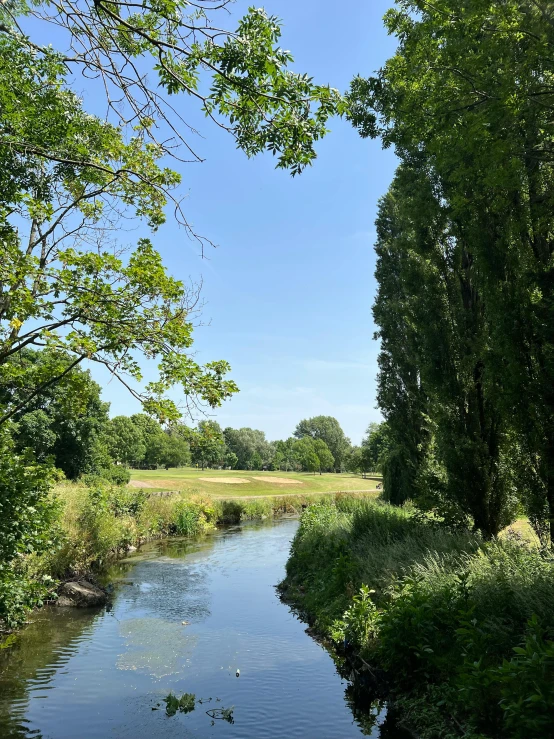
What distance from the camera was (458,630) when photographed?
505 cm

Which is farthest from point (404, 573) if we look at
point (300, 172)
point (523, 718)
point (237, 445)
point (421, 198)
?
point (237, 445)

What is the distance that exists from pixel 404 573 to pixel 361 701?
2122 mm

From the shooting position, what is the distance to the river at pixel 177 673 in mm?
6227

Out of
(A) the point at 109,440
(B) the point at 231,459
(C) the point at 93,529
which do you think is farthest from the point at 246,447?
(C) the point at 93,529

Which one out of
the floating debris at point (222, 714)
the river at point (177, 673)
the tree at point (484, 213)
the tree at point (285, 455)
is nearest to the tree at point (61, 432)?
the river at point (177, 673)

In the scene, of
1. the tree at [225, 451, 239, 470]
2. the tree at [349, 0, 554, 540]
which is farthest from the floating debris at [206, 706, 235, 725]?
the tree at [225, 451, 239, 470]

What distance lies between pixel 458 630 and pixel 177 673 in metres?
5.14

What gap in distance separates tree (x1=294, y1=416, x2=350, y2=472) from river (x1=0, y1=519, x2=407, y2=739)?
101 m

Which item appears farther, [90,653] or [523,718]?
[90,653]

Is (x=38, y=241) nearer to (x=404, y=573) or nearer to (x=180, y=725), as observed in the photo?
(x=180, y=725)

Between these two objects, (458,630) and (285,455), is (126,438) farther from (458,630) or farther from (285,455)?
(458,630)

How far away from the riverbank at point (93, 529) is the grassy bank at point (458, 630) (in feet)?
10.3

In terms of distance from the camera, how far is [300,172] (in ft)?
14.5

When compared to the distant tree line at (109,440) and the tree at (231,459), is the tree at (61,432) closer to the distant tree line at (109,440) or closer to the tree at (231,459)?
the distant tree line at (109,440)
